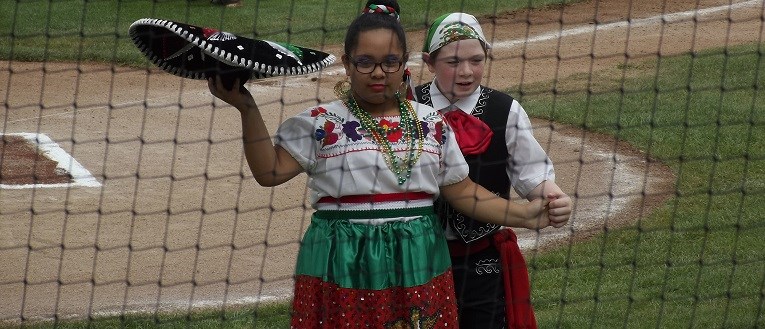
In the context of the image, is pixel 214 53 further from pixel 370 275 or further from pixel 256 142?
pixel 370 275

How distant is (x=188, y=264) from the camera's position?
605 centimetres

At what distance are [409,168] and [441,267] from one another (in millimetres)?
287

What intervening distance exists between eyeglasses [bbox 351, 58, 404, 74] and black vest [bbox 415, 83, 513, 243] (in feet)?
1.26

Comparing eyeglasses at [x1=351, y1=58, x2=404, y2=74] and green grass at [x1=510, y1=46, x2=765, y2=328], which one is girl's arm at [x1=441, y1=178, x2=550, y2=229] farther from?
green grass at [x1=510, y1=46, x2=765, y2=328]

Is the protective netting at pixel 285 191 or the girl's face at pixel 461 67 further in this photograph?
the protective netting at pixel 285 191

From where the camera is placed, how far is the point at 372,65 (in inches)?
137

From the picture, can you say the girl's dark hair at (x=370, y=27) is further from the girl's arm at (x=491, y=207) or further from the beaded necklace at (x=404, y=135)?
the girl's arm at (x=491, y=207)

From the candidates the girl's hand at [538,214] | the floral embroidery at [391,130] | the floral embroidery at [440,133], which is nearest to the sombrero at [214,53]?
the floral embroidery at [391,130]

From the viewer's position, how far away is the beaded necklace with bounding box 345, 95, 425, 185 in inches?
137

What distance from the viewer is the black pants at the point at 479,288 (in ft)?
12.6

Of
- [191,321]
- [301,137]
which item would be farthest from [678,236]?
[301,137]

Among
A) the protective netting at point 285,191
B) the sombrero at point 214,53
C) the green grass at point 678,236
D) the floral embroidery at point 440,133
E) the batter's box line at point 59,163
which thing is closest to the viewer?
the sombrero at point 214,53

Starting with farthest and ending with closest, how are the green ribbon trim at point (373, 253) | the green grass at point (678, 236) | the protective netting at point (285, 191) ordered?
the protective netting at point (285, 191) → the green grass at point (678, 236) → the green ribbon trim at point (373, 253)

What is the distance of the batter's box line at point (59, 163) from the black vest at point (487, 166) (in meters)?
3.88
